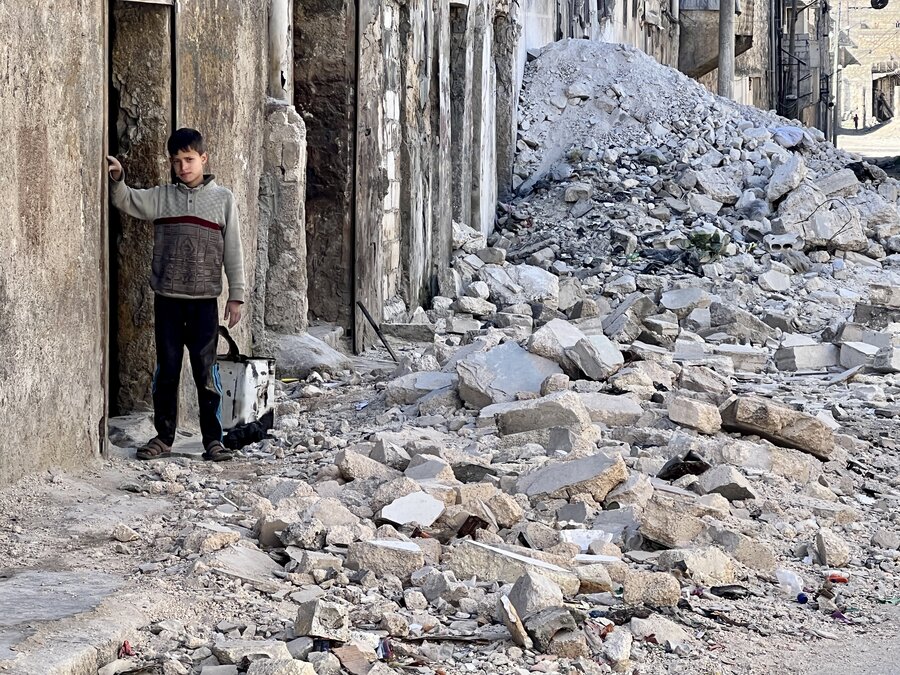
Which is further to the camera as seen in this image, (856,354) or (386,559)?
(856,354)

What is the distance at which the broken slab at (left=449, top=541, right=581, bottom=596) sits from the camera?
4.37 metres

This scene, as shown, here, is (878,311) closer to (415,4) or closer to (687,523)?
(415,4)

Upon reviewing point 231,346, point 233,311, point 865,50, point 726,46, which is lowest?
point 231,346

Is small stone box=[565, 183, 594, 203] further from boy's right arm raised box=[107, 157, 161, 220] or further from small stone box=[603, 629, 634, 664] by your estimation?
small stone box=[603, 629, 634, 664]

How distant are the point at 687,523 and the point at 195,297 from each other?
8.22 feet

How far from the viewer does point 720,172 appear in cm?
1619

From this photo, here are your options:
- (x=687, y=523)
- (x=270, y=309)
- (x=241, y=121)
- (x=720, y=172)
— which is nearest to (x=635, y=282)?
(x=720, y=172)

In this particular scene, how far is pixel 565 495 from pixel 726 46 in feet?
81.0

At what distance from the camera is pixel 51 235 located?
5.42 m

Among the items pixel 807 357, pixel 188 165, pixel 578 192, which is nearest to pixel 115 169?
pixel 188 165

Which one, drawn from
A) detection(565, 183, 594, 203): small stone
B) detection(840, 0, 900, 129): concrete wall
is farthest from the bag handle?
detection(840, 0, 900, 129): concrete wall

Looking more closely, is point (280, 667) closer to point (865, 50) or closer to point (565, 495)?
point (565, 495)

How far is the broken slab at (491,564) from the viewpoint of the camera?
437cm

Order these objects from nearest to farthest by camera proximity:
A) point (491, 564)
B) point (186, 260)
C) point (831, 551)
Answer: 1. point (491, 564)
2. point (831, 551)
3. point (186, 260)
